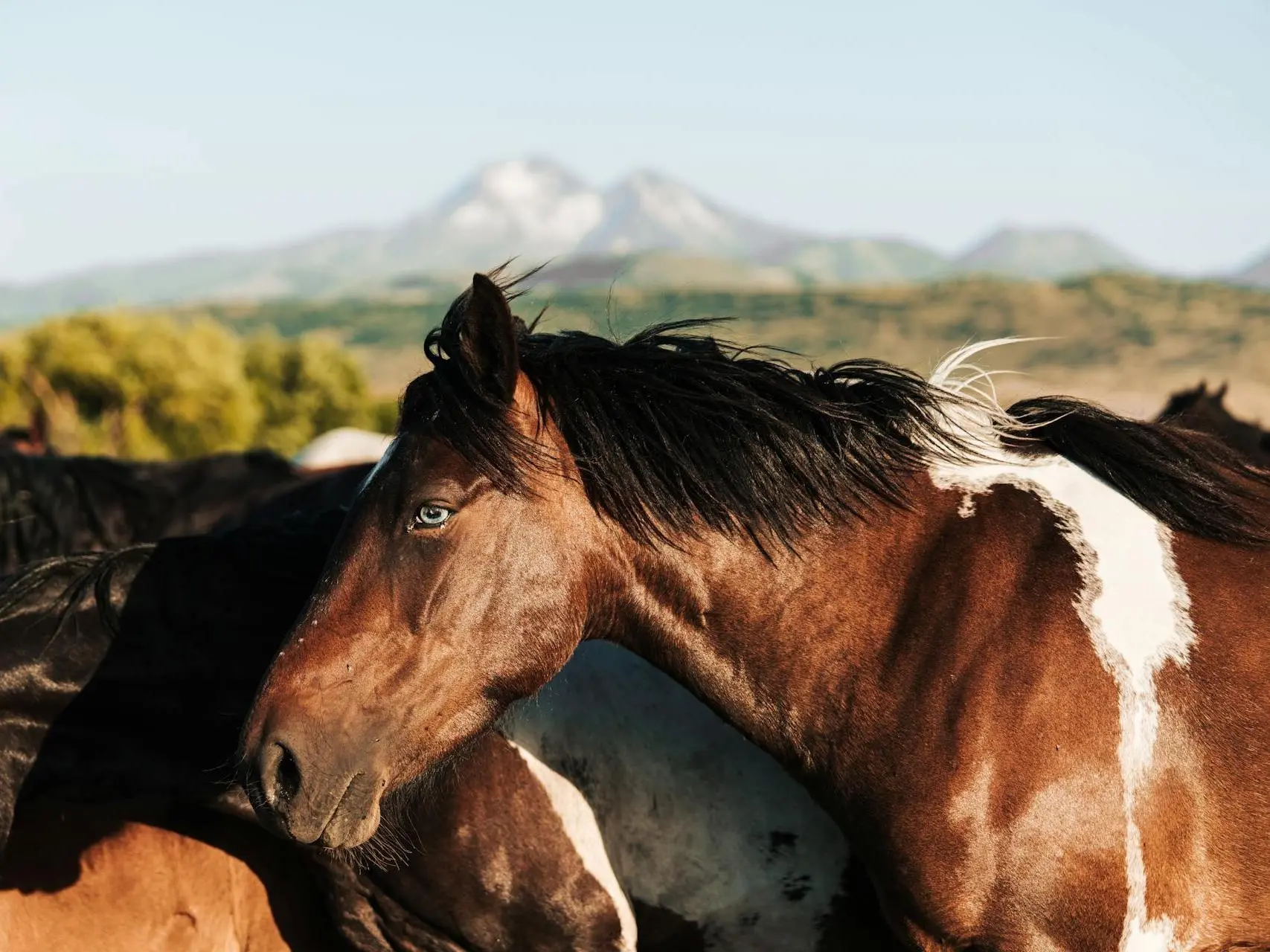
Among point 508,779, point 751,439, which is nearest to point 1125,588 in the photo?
point 751,439

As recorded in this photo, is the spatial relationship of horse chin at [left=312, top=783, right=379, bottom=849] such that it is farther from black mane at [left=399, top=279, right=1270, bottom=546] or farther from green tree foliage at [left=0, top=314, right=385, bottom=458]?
green tree foliage at [left=0, top=314, right=385, bottom=458]

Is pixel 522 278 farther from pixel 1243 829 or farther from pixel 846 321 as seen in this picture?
pixel 846 321

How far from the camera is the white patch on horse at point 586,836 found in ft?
11.1

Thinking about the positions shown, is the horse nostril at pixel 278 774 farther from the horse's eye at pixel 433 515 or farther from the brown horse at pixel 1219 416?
the brown horse at pixel 1219 416

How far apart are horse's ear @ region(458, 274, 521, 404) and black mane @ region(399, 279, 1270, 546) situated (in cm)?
2

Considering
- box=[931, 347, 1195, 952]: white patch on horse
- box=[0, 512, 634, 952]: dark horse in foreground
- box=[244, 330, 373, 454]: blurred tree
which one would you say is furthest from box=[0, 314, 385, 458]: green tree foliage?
box=[931, 347, 1195, 952]: white patch on horse

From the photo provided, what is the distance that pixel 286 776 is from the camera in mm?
2771

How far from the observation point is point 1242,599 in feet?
9.50

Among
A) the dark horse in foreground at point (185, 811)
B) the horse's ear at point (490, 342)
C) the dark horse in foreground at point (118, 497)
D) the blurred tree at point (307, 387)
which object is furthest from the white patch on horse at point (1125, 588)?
the blurred tree at point (307, 387)

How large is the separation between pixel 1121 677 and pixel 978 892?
23.1 inches

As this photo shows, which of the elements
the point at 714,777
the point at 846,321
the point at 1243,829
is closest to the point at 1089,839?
the point at 1243,829

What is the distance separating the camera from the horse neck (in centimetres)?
296

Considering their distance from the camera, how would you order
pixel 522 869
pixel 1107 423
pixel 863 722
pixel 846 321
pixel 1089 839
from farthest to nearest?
pixel 846 321, pixel 522 869, pixel 1107 423, pixel 863 722, pixel 1089 839

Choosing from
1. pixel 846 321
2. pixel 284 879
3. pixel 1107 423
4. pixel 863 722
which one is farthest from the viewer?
pixel 846 321
